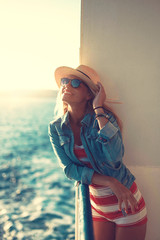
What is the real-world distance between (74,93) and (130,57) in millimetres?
666

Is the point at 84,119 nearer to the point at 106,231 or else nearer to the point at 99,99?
the point at 99,99

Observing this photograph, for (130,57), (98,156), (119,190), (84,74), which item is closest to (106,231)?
(119,190)

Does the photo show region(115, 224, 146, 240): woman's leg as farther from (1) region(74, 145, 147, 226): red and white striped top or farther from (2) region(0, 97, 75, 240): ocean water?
(2) region(0, 97, 75, 240): ocean water

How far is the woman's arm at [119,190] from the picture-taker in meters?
1.37

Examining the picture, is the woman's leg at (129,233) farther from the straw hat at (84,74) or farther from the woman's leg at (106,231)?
the straw hat at (84,74)

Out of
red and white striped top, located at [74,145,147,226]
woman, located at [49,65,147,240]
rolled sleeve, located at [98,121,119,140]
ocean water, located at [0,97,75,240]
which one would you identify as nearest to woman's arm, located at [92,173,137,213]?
woman, located at [49,65,147,240]

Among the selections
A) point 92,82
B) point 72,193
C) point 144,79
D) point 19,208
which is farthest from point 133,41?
point 72,193

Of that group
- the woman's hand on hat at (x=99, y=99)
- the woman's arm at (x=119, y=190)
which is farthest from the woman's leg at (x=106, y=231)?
the woman's hand on hat at (x=99, y=99)

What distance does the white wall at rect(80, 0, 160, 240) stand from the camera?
1776 mm

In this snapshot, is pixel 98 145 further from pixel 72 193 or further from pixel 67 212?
pixel 72 193

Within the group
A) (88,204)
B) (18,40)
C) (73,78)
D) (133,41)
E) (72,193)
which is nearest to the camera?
(88,204)

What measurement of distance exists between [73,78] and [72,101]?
0.19 m

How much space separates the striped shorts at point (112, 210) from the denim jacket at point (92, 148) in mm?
132

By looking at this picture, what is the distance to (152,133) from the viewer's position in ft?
6.24
